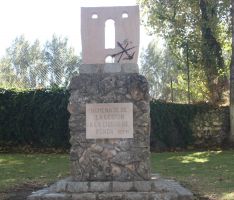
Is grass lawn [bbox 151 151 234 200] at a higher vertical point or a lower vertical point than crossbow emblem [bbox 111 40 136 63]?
lower

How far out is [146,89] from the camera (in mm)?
8664

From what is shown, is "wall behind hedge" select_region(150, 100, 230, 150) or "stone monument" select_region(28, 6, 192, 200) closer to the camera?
"stone monument" select_region(28, 6, 192, 200)

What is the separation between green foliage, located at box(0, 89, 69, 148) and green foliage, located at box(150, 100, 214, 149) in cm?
331

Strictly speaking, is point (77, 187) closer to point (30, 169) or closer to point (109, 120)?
point (109, 120)

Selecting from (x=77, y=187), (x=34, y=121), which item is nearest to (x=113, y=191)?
(x=77, y=187)

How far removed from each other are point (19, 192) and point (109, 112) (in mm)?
2270

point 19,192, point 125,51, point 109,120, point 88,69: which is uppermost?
point 125,51

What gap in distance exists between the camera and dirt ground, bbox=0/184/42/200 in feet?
27.5

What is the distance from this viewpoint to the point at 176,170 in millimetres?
11961

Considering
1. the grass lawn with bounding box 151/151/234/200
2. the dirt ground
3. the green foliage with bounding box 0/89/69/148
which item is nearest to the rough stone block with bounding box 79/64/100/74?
the dirt ground

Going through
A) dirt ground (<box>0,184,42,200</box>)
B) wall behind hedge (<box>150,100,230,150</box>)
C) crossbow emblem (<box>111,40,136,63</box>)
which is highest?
crossbow emblem (<box>111,40,136,63</box>)

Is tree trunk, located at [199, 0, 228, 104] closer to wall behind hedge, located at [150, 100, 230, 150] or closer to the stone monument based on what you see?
wall behind hedge, located at [150, 100, 230, 150]

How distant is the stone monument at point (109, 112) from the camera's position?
27.8ft

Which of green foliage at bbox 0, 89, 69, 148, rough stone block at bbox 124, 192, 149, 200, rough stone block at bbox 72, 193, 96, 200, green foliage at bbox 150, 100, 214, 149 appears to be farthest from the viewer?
green foliage at bbox 150, 100, 214, 149
